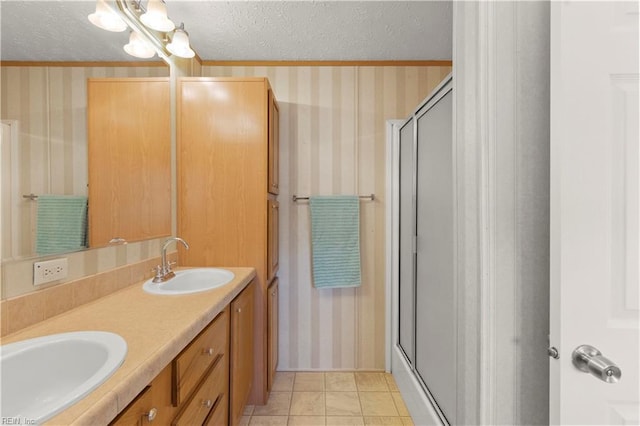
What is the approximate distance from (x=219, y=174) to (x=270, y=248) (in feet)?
1.97

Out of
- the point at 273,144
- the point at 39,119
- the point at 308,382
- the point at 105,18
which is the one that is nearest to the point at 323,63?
the point at 273,144

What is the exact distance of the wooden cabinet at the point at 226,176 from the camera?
5.59 ft

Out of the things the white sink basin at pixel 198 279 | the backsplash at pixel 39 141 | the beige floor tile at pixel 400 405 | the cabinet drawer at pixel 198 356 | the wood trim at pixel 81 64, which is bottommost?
the beige floor tile at pixel 400 405

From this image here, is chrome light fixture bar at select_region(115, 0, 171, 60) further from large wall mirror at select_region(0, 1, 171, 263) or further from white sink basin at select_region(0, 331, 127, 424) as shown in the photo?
white sink basin at select_region(0, 331, 127, 424)

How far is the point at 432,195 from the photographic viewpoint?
57.1 inches

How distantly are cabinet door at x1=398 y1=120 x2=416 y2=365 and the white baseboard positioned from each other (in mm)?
83

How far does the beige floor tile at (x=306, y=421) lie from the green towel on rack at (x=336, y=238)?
85 centimetres

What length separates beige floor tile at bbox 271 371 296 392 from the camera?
1.93 meters

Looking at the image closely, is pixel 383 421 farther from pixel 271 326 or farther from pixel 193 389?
pixel 193 389

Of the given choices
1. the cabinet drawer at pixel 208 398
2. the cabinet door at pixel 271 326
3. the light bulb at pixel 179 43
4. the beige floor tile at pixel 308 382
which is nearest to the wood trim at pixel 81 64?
the light bulb at pixel 179 43

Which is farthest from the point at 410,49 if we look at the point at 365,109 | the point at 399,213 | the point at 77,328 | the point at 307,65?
the point at 77,328

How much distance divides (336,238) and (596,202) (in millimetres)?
1572

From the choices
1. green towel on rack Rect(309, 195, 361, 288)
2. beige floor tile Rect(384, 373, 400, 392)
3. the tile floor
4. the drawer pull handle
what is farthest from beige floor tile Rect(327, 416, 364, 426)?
the drawer pull handle

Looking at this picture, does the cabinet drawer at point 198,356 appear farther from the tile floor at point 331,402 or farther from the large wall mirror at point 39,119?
the tile floor at point 331,402
